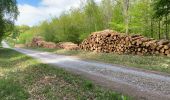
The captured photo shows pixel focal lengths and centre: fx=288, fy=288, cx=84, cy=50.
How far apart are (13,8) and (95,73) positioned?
27568 millimetres

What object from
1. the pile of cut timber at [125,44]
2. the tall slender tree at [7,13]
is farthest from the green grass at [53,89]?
the tall slender tree at [7,13]

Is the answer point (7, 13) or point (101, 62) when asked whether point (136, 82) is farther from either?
point (7, 13)

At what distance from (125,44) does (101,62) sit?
4.74 meters

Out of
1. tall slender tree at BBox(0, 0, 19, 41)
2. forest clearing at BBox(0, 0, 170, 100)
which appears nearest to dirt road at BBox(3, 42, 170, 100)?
forest clearing at BBox(0, 0, 170, 100)

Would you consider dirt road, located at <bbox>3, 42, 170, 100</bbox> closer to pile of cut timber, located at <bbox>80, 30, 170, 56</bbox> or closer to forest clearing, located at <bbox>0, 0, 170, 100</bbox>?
forest clearing, located at <bbox>0, 0, 170, 100</bbox>

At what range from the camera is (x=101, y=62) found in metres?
20.0

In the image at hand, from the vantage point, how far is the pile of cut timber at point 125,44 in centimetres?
2111

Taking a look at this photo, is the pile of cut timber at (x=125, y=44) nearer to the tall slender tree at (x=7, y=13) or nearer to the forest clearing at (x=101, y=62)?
the forest clearing at (x=101, y=62)

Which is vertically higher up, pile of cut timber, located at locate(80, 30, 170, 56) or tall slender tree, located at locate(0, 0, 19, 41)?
tall slender tree, located at locate(0, 0, 19, 41)

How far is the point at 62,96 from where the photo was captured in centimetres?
1012

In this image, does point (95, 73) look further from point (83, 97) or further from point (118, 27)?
point (118, 27)

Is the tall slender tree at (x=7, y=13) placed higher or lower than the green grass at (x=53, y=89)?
higher

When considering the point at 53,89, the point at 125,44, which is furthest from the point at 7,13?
the point at 53,89

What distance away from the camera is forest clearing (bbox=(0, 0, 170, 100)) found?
10742 mm
